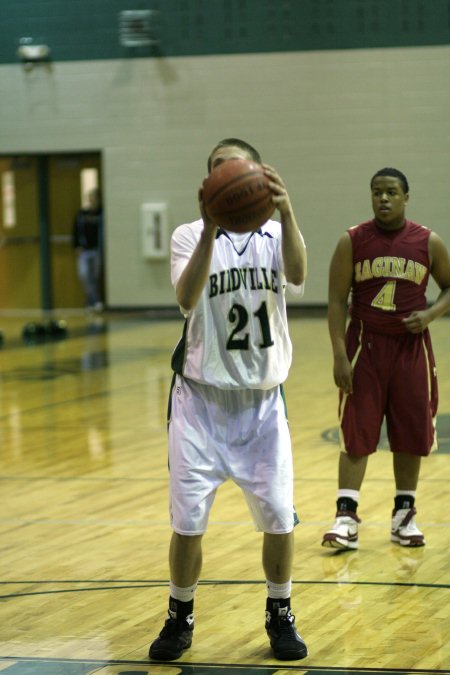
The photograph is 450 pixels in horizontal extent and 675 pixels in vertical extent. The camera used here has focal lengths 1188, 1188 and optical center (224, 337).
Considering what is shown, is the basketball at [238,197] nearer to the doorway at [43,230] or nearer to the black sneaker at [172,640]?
the black sneaker at [172,640]

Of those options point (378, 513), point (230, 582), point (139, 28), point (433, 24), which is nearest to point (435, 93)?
point (433, 24)

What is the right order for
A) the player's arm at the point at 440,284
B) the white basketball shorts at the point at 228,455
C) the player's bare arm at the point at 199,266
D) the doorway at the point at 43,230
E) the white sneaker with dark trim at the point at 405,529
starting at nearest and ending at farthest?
1. the player's bare arm at the point at 199,266
2. the white basketball shorts at the point at 228,455
3. the player's arm at the point at 440,284
4. the white sneaker with dark trim at the point at 405,529
5. the doorway at the point at 43,230

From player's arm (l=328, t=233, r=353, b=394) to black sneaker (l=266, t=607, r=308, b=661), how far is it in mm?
1533

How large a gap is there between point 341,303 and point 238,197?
1.86m

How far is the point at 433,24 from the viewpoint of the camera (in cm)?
1705

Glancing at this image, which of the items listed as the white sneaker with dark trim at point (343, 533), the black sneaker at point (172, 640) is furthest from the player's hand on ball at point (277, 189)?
the white sneaker with dark trim at point (343, 533)

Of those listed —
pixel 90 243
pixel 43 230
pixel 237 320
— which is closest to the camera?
pixel 237 320

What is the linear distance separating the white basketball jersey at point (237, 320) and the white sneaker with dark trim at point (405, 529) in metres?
1.73

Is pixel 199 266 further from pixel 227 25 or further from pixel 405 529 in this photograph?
pixel 227 25

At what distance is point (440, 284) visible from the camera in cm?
527

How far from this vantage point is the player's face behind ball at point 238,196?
3.44 m

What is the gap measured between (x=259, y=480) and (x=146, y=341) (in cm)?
1091

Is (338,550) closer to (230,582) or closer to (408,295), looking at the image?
(230,582)

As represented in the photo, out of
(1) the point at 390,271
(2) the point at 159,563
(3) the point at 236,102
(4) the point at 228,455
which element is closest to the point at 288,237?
(4) the point at 228,455
